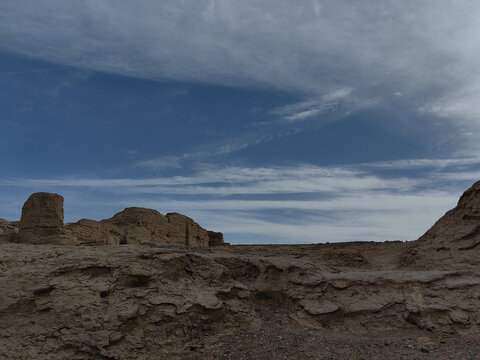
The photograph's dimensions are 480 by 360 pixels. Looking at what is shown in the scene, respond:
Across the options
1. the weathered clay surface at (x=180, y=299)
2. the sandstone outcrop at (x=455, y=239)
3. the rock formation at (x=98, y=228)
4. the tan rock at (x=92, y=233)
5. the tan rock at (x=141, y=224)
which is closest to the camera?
the weathered clay surface at (x=180, y=299)

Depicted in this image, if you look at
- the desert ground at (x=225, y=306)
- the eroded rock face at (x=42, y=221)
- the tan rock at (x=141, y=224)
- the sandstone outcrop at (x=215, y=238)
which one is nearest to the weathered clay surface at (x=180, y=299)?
the desert ground at (x=225, y=306)

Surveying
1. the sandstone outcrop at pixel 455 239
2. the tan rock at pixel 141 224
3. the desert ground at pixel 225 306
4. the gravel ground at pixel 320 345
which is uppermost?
the tan rock at pixel 141 224

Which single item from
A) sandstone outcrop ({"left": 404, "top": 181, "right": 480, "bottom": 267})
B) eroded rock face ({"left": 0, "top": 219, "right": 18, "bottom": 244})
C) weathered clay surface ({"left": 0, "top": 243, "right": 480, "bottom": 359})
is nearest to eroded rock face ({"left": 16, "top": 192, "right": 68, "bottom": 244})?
eroded rock face ({"left": 0, "top": 219, "right": 18, "bottom": 244})

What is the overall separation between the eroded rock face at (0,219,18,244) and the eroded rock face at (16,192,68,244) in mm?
1367

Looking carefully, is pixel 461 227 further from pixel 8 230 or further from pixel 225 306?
pixel 8 230

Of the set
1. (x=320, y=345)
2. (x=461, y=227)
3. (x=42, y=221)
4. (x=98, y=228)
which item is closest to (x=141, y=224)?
(x=98, y=228)

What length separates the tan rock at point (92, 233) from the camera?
50.1 ft

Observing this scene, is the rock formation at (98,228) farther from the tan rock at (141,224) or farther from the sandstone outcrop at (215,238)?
the sandstone outcrop at (215,238)

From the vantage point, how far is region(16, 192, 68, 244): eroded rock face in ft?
44.0

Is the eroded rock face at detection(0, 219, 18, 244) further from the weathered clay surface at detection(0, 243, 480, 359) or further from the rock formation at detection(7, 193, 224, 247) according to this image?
the weathered clay surface at detection(0, 243, 480, 359)

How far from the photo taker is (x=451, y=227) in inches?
433

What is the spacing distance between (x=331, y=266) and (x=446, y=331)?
10.5 ft

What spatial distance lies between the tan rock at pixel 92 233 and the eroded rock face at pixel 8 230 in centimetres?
203

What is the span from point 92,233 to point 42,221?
2.64 meters
